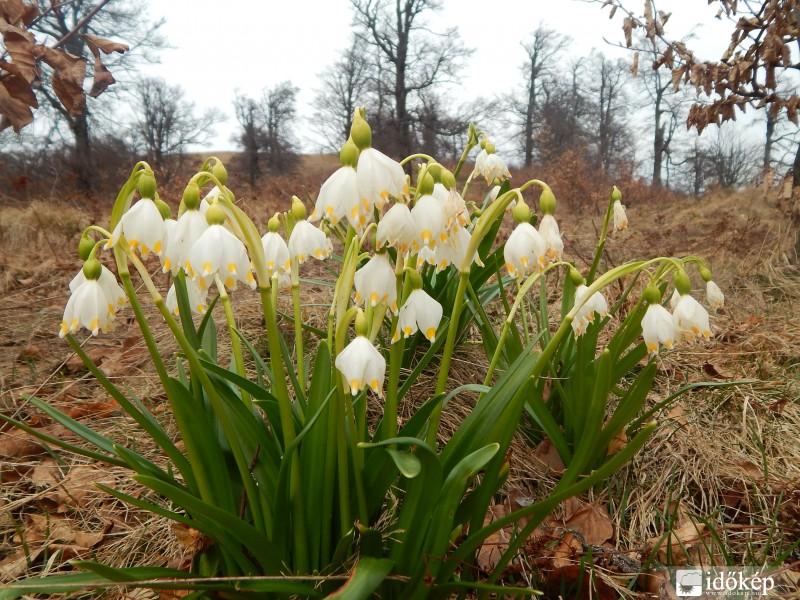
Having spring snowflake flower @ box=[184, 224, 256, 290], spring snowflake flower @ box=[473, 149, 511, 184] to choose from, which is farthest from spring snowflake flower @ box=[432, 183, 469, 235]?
spring snowflake flower @ box=[473, 149, 511, 184]

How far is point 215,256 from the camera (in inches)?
36.0

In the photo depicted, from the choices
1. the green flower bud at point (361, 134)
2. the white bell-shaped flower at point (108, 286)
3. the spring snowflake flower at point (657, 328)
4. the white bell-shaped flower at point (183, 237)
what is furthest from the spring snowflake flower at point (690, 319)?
the white bell-shaped flower at point (108, 286)

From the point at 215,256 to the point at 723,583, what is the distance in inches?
54.9

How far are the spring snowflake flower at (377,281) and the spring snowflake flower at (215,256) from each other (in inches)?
8.9

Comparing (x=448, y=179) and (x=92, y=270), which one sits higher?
(x=448, y=179)

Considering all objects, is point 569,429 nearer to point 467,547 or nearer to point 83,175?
point 467,547

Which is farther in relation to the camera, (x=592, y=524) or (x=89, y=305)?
(x=592, y=524)

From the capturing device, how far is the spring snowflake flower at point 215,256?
0.91 meters

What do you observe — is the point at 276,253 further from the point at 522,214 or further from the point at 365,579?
the point at 365,579

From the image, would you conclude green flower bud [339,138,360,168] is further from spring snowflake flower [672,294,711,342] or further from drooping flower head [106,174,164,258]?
spring snowflake flower [672,294,711,342]

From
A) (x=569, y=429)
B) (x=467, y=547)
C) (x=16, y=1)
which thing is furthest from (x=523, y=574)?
(x=16, y=1)

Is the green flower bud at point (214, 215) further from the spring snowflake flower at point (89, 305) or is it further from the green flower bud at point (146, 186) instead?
the spring snowflake flower at point (89, 305)

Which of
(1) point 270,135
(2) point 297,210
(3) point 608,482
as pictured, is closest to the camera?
(2) point 297,210

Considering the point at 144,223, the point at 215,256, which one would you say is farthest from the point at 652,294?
the point at 144,223
